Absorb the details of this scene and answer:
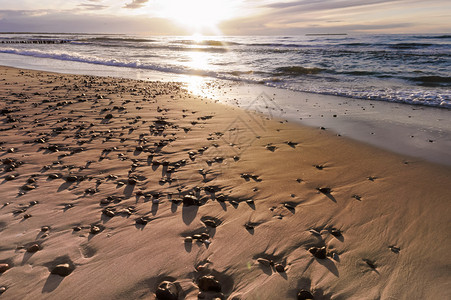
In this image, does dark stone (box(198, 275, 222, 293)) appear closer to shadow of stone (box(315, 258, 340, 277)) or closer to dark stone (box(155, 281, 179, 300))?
dark stone (box(155, 281, 179, 300))

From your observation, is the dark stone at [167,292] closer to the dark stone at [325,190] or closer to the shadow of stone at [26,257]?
the shadow of stone at [26,257]

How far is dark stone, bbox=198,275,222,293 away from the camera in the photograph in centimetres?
257

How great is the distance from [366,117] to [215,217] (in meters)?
7.54

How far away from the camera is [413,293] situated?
2.62 meters

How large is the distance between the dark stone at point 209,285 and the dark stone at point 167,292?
26cm

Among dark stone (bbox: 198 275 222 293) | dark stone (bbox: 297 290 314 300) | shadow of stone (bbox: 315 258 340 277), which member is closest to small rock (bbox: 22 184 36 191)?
dark stone (bbox: 198 275 222 293)

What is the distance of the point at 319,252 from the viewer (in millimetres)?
3053

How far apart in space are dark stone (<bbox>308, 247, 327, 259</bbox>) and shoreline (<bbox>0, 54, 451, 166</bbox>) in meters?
4.24

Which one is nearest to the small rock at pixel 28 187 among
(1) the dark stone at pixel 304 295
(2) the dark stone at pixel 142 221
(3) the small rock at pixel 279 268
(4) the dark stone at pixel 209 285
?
(2) the dark stone at pixel 142 221

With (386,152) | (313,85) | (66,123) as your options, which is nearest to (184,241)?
(386,152)

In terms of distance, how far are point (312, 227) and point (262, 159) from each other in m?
2.27

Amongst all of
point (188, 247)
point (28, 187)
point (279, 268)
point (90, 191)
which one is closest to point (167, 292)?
point (188, 247)

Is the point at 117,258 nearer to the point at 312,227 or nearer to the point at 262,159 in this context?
the point at 312,227

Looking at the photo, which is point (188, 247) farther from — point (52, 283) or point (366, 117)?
point (366, 117)
